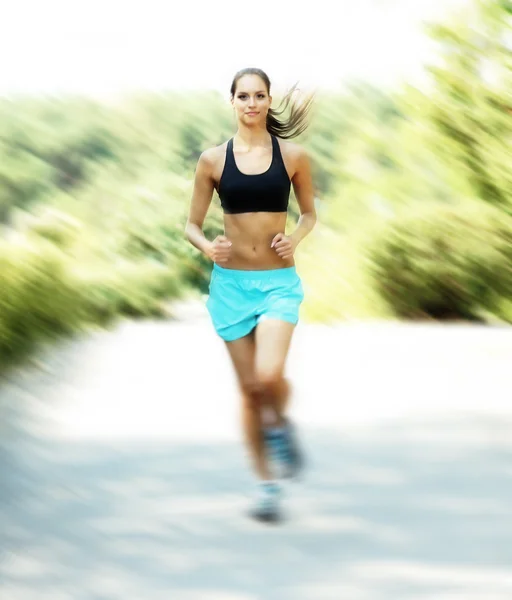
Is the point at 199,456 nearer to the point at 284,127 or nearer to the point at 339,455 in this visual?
the point at 339,455

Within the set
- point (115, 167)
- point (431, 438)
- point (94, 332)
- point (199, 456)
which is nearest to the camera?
point (199, 456)

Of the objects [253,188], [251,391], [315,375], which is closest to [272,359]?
[251,391]

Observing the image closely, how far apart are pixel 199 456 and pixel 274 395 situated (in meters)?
1.68

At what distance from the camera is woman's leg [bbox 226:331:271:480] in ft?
17.9

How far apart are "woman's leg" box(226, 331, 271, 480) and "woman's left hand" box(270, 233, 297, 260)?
40cm

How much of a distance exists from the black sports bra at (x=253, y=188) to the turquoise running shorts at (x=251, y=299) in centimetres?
28

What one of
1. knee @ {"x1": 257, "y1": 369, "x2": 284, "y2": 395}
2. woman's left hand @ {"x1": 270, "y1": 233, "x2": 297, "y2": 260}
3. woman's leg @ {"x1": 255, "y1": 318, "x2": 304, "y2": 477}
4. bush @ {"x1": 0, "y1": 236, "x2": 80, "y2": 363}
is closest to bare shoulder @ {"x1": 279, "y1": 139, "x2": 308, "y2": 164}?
woman's left hand @ {"x1": 270, "y1": 233, "x2": 297, "y2": 260}

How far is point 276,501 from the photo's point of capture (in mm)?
5273

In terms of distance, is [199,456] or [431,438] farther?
[431,438]

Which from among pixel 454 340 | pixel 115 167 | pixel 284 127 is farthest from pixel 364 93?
pixel 284 127

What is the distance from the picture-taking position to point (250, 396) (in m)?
5.53

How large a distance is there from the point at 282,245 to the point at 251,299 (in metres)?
0.29

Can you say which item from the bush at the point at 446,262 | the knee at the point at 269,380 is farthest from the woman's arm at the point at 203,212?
the bush at the point at 446,262

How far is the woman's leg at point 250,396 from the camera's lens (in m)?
5.46
